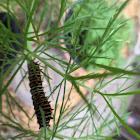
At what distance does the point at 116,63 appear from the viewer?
37.4 inches

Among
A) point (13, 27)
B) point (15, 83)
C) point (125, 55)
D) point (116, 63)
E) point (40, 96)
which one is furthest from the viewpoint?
point (125, 55)

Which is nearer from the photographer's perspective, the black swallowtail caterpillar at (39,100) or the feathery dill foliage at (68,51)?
the feathery dill foliage at (68,51)

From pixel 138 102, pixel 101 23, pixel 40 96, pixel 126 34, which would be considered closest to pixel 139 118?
pixel 138 102

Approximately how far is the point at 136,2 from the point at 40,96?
1.11m

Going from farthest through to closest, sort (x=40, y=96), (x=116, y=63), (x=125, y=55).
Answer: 1. (x=125, y=55)
2. (x=116, y=63)
3. (x=40, y=96)

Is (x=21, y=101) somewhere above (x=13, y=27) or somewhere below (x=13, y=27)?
below

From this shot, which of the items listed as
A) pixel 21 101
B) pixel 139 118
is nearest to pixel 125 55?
pixel 139 118

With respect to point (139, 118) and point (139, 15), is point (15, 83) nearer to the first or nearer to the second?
point (139, 118)

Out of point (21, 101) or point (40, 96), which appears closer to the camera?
point (40, 96)

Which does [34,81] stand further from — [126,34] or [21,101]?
[126,34]

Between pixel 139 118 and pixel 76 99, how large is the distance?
18.9 inches

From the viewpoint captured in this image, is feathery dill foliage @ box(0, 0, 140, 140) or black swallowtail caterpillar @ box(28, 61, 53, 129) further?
black swallowtail caterpillar @ box(28, 61, 53, 129)

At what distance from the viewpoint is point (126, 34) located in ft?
3.23

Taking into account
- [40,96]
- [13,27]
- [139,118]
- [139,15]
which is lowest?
[40,96]
